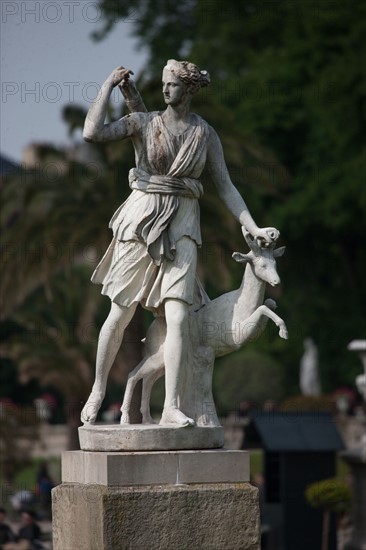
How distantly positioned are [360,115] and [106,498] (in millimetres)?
28879

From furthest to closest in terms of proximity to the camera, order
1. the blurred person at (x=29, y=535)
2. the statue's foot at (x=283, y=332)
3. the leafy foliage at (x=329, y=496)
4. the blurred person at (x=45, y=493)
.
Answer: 1. the blurred person at (x=45, y=493)
2. the leafy foliage at (x=329, y=496)
3. the blurred person at (x=29, y=535)
4. the statue's foot at (x=283, y=332)

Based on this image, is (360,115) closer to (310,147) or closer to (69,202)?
(310,147)

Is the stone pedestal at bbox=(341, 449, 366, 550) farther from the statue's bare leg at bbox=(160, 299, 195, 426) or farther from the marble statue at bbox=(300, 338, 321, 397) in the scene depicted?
the marble statue at bbox=(300, 338, 321, 397)

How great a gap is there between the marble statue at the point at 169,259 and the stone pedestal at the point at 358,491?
986cm

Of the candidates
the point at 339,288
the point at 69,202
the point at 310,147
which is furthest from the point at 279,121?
the point at 69,202

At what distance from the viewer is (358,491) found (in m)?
22.2

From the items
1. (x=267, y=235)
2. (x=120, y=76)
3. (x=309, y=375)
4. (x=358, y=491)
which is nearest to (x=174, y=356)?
(x=267, y=235)

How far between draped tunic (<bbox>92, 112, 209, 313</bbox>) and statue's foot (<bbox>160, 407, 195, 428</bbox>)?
76 cm

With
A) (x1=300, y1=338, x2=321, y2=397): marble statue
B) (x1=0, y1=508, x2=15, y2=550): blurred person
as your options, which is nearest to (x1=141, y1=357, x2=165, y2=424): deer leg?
(x1=0, y1=508, x2=15, y2=550): blurred person

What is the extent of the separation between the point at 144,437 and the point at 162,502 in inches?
17.9

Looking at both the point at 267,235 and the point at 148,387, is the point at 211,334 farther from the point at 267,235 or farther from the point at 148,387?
the point at 267,235

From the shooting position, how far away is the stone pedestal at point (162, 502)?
11742 mm

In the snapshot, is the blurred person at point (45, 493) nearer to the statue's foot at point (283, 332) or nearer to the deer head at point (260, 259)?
the deer head at point (260, 259)

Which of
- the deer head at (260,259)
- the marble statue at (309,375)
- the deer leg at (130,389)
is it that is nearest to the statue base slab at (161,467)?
the deer leg at (130,389)
